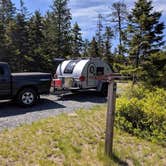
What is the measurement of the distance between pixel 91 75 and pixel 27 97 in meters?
4.00

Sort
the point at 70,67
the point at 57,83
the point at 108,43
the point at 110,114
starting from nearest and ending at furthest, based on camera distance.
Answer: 1. the point at 110,114
2. the point at 57,83
3. the point at 70,67
4. the point at 108,43

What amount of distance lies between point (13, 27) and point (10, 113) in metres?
15.1

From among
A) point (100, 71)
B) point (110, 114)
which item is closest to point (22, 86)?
point (100, 71)

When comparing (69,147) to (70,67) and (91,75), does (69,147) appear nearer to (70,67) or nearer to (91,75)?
(91,75)

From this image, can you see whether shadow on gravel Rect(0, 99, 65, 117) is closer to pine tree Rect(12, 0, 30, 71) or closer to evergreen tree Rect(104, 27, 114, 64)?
pine tree Rect(12, 0, 30, 71)

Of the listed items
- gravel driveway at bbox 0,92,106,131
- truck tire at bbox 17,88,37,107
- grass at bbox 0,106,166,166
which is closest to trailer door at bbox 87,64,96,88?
gravel driveway at bbox 0,92,106,131

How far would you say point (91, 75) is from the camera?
40.1 ft

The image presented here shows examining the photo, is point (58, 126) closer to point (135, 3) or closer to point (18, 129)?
point (18, 129)

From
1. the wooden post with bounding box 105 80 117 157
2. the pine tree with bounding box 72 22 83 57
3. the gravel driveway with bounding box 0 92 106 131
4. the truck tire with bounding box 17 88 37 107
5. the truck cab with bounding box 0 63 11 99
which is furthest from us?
the pine tree with bounding box 72 22 83 57

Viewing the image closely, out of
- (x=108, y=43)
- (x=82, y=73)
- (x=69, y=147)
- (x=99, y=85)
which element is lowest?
(x=69, y=147)

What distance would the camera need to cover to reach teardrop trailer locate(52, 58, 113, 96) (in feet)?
39.0

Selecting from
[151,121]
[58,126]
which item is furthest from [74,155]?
[151,121]

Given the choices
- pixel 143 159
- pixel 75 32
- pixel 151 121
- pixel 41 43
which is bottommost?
pixel 143 159

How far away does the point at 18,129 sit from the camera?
6.10 metres
